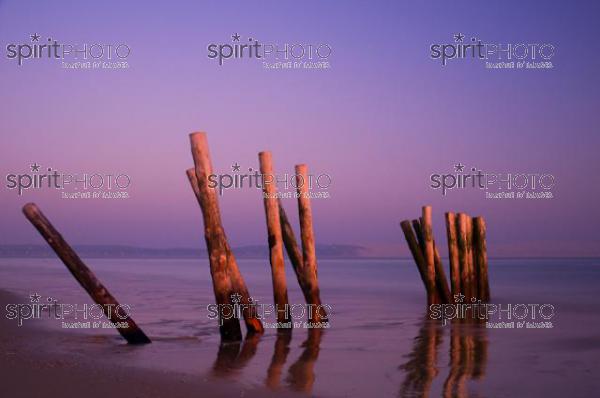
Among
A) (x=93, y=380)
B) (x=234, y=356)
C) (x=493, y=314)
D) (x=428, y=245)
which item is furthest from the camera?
(x=428, y=245)

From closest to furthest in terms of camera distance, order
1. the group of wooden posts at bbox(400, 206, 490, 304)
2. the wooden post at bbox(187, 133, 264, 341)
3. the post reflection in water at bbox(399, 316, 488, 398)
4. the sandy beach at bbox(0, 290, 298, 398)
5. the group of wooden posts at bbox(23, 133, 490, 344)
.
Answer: the sandy beach at bbox(0, 290, 298, 398), the post reflection in water at bbox(399, 316, 488, 398), the group of wooden posts at bbox(23, 133, 490, 344), the wooden post at bbox(187, 133, 264, 341), the group of wooden posts at bbox(400, 206, 490, 304)

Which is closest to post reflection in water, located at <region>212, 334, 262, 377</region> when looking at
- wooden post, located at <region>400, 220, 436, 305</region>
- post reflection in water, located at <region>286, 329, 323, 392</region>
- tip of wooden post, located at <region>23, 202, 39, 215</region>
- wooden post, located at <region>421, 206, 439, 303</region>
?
post reflection in water, located at <region>286, 329, 323, 392</region>

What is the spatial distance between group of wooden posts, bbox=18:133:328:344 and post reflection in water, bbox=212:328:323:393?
362mm

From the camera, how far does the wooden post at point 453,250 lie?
15383 mm

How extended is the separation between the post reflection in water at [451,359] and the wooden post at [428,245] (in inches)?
108

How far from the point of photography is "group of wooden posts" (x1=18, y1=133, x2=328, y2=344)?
344 inches

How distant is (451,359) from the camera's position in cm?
862

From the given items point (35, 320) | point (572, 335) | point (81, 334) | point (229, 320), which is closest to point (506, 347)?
point (572, 335)

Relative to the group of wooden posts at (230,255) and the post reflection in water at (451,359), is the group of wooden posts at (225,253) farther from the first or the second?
the post reflection in water at (451,359)

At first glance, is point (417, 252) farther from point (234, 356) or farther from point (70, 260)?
point (70, 260)

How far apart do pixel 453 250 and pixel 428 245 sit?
2.12 feet

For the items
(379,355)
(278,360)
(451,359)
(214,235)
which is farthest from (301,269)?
(451,359)

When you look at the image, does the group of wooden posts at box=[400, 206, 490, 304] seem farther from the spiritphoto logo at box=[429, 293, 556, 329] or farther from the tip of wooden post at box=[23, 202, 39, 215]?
the tip of wooden post at box=[23, 202, 39, 215]

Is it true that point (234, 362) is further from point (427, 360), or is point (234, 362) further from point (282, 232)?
point (282, 232)
